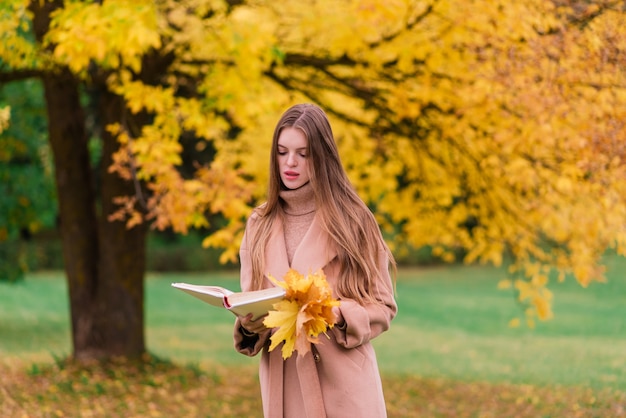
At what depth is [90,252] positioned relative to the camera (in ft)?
30.0

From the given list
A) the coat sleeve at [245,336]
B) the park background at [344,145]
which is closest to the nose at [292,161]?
the coat sleeve at [245,336]

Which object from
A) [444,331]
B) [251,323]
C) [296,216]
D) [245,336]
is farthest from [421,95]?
[444,331]

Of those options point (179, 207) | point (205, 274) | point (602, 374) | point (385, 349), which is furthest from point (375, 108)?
point (205, 274)

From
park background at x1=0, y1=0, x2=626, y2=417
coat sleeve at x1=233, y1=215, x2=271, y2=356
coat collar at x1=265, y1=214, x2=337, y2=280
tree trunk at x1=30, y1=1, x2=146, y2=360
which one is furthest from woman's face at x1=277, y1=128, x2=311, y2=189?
tree trunk at x1=30, y1=1, x2=146, y2=360

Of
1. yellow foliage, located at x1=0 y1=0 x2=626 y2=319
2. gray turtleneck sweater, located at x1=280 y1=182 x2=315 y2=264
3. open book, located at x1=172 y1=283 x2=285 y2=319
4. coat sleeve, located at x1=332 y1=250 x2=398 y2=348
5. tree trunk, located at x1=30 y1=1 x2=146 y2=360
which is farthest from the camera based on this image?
tree trunk, located at x1=30 y1=1 x2=146 y2=360

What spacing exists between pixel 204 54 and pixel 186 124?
866 mm

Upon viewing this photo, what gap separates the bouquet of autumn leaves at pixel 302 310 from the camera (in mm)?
2676

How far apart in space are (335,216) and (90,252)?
6.56 meters

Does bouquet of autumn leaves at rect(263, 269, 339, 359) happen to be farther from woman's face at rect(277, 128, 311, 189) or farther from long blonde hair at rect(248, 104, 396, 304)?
woman's face at rect(277, 128, 311, 189)

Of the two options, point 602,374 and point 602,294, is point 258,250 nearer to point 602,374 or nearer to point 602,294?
point 602,374

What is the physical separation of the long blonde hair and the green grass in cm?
634

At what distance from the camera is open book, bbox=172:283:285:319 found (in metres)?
2.66

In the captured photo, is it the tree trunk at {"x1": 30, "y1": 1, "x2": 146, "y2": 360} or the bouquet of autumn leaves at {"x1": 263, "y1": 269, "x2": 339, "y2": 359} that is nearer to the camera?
the bouquet of autumn leaves at {"x1": 263, "y1": 269, "x2": 339, "y2": 359}

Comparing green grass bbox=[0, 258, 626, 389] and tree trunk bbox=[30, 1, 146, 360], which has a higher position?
tree trunk bbox=[30, 1, 146, 360]
